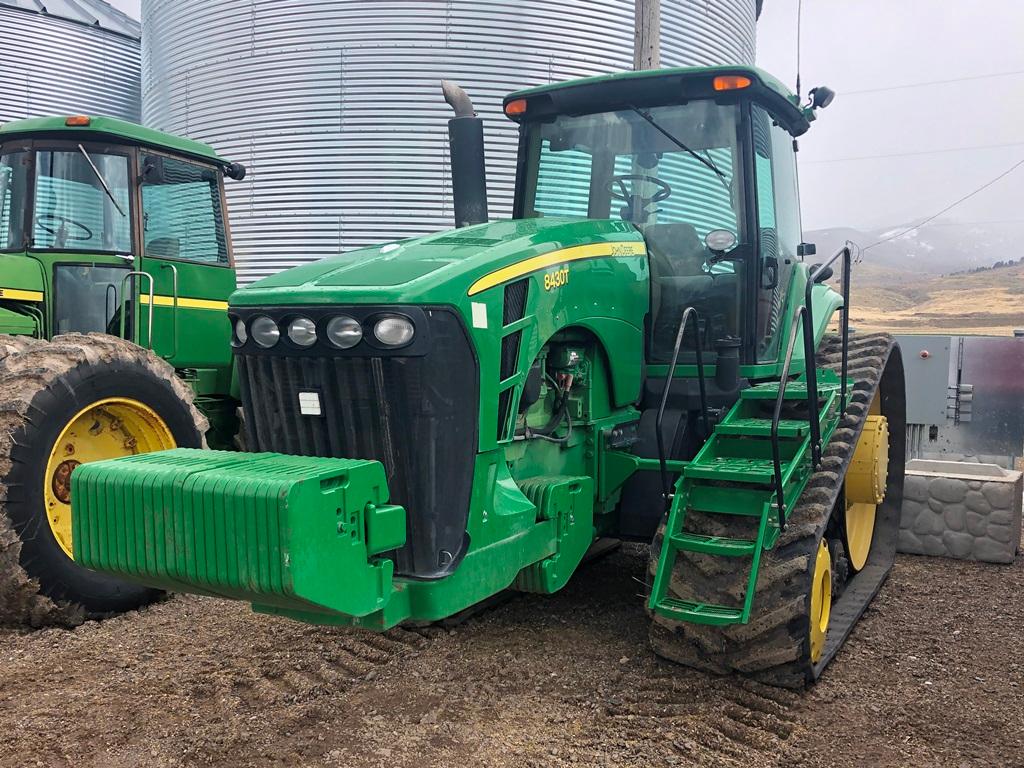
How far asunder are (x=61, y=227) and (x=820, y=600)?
4.97m

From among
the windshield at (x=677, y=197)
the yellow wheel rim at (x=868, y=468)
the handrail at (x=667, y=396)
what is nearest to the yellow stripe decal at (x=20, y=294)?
the windshield at (x=677, y=197)

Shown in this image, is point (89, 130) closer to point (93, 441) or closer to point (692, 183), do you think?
point (93, 441)

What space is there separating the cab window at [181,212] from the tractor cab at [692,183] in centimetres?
293

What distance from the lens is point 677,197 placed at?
4.36 m

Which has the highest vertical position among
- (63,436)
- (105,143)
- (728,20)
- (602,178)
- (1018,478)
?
(728,20)

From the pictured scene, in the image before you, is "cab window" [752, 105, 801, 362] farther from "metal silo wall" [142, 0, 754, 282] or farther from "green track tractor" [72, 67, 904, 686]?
"metal silo wall" [142, 0, 754, 282]

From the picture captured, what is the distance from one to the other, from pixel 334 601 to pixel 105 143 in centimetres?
451

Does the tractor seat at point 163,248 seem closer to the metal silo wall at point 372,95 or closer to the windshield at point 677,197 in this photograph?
the windshield at point 677,197

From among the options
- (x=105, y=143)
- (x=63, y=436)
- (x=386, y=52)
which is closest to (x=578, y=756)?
(x=63, y=436)

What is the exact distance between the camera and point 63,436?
15.0 ft

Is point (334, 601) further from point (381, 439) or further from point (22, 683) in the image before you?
point (22, 683)

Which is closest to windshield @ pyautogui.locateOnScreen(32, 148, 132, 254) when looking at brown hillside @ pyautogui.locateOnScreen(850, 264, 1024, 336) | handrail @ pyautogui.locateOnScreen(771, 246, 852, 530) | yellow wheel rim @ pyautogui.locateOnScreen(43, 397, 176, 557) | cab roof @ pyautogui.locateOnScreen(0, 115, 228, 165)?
cab roof @ pyautogui.locateOnScreen(0, 115, 228, 165)

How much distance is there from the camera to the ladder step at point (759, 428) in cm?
393

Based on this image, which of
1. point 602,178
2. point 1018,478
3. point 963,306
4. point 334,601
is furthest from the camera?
point 963,306
